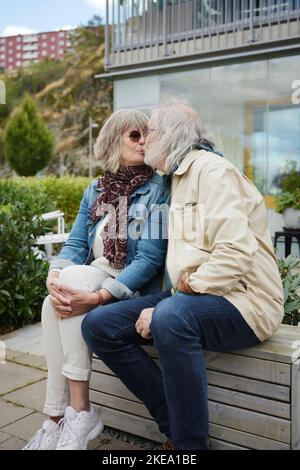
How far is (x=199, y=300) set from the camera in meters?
1.70

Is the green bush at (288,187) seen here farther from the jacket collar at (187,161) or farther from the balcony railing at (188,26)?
the jacket collar at (187,161)

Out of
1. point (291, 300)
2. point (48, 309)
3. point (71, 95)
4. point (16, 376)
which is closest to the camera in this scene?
point (48, 309)

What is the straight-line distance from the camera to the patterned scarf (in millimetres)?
2076

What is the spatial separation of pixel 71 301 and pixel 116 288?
18 cm

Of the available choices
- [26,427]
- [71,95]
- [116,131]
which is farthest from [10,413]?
[71,95]

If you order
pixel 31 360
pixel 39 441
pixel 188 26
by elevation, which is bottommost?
pixel 31 360

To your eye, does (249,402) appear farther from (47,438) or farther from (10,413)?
(10,413)

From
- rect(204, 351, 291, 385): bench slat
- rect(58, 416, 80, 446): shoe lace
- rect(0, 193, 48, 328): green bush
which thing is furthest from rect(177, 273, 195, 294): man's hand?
rect(0, 193, 48, 328): green bush

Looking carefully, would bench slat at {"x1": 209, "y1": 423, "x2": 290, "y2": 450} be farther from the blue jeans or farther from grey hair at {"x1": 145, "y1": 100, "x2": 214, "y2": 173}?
grey hair at {"x1": 145, "y1": 100, "x2": 214, "y2": 173}

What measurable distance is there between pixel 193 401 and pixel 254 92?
23.8 ft

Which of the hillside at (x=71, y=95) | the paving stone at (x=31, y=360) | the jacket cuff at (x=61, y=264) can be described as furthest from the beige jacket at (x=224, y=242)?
the hillside at (x=71, y=95)

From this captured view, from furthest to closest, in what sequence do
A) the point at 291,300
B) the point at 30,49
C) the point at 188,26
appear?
1. the point at 30,49
2. the point at 188,26
3. the point at 291,300

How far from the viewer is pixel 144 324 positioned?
173 centimetres
